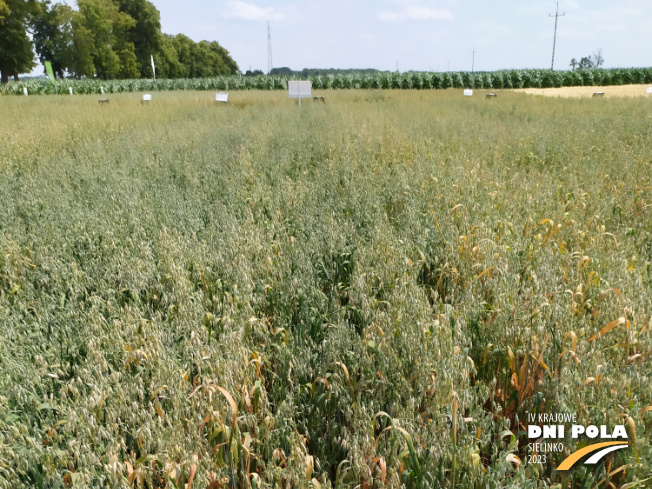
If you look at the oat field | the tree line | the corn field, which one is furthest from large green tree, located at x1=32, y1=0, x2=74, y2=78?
the oat field

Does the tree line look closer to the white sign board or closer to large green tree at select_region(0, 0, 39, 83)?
large green tree at select_region(0, 0, 39, 83)

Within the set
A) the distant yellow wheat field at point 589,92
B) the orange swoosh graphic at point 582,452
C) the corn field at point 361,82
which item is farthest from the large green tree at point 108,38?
the orange swoosh graphic at point 582,452

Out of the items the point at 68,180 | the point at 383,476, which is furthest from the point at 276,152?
the point at 383,476

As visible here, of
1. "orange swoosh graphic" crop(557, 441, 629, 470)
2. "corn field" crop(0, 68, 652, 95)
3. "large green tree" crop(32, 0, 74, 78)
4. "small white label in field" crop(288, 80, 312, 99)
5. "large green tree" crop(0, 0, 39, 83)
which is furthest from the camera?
"large green tree" crop(32, 0, 74, 78)

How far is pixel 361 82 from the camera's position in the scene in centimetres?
4234

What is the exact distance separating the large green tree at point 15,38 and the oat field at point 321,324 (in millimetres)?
49972

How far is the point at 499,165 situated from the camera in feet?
19.7

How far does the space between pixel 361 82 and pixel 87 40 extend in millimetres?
37541

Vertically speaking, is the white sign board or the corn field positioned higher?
the corn field

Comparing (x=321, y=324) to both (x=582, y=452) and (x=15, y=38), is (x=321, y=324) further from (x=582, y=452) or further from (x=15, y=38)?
(x=15, y=38)

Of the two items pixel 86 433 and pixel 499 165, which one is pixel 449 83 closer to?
pixel 499 165

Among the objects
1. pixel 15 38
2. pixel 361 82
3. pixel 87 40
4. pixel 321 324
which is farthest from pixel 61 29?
pixel 321 324

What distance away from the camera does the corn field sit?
4044 centimetres

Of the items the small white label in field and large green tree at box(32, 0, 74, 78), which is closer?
the small white label in field
